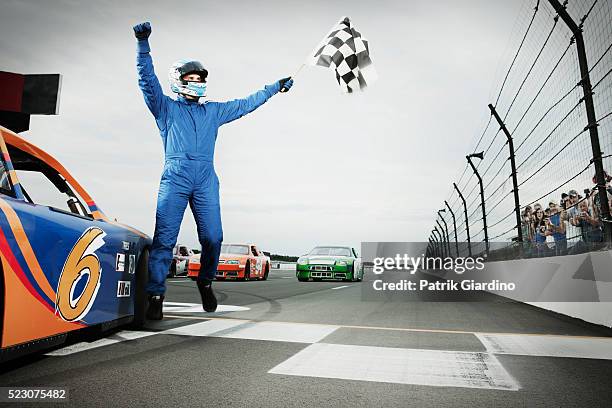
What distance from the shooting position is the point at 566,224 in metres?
6.88

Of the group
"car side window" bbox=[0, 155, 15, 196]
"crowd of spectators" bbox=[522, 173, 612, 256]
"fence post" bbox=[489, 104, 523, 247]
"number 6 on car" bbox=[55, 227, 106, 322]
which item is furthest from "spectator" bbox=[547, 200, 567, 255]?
"car side window" bbox=[0, 155, 15, 196]

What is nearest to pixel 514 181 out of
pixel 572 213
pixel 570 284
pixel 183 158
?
pixel 572 213

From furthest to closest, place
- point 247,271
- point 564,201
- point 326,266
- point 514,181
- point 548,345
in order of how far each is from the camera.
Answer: point 247,271 < point 326,266 < point 514,181 < point 564,201 < point 548,345

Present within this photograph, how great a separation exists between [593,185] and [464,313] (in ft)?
6.98

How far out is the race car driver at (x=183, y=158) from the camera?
424 centimetres

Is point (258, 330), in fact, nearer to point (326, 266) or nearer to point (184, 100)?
point (184, 100)

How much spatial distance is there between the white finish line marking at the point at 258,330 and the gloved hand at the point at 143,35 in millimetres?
2332

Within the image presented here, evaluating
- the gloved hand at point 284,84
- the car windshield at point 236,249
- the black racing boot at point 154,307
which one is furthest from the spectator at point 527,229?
the car windshield at point 236,249

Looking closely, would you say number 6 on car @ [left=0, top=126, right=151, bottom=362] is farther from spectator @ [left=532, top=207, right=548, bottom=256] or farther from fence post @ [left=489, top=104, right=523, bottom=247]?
fence post @ [left=489, top=104, right=523, bottom=247]

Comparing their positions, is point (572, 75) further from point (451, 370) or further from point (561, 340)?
point (451, 370)

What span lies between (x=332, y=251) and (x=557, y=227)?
10.5 metres

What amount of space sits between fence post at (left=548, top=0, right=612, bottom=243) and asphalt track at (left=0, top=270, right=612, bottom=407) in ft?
3.96

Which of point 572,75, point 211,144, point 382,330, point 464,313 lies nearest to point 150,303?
point 211,144

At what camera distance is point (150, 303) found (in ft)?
13.9
